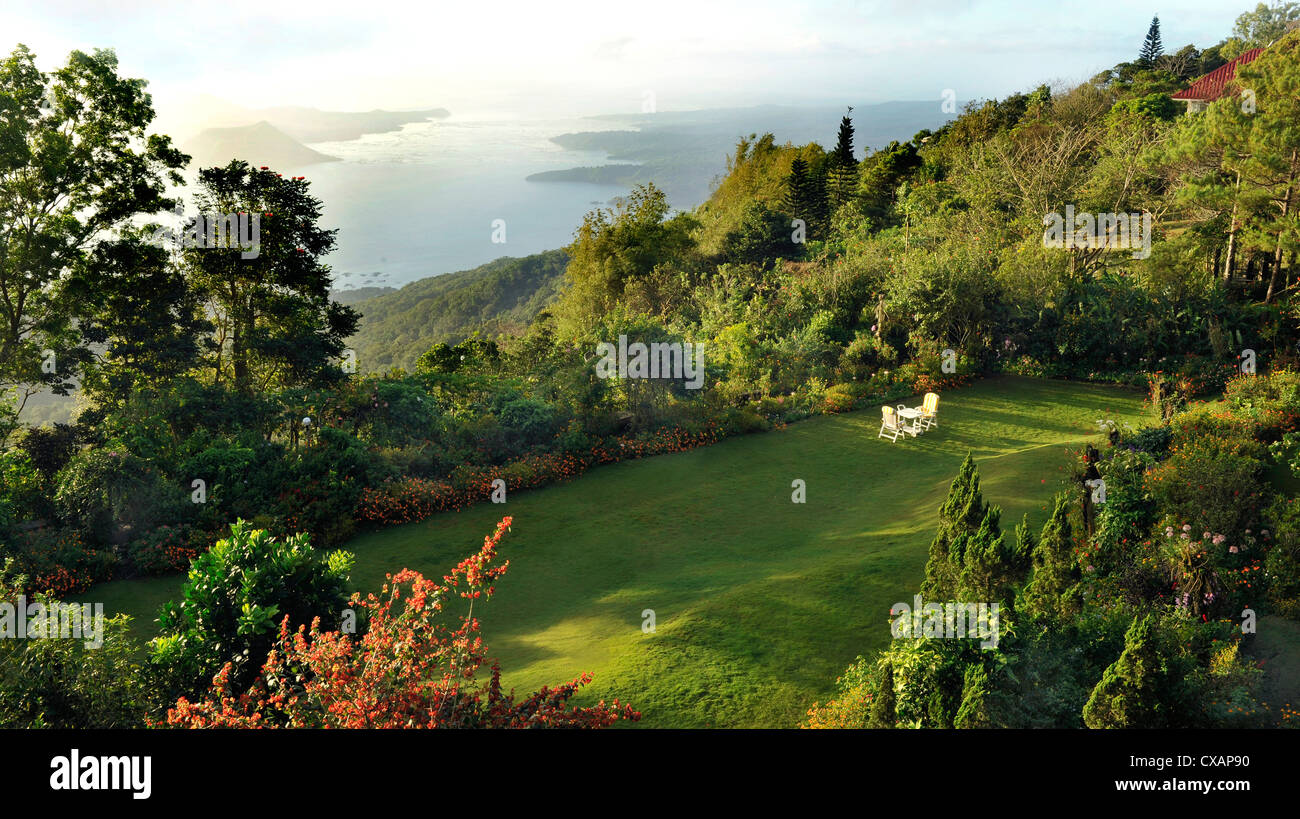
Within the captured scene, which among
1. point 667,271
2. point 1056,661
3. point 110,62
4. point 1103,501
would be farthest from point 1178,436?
point 667,271

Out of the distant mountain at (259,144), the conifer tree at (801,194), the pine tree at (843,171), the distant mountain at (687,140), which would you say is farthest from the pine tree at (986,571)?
the distant mountain at (259,144)

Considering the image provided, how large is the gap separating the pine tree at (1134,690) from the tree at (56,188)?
55.6ft

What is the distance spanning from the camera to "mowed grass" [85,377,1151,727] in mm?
7031

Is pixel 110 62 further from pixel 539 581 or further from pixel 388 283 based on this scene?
pixel 388 283

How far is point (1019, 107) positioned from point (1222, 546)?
128ft

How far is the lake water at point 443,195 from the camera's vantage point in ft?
275

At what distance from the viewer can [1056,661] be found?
5.87 m

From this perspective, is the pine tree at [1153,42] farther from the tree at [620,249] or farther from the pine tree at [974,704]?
the pine tree at [974,704]

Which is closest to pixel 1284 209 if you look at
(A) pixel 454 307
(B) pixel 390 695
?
(B) pixel 390 695

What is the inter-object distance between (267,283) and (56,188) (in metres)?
3.87

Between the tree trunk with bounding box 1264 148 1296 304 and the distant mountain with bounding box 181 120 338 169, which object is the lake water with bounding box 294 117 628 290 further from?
the tree trunk with bounding box 1264 148 1296 304

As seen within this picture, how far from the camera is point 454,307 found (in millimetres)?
67750

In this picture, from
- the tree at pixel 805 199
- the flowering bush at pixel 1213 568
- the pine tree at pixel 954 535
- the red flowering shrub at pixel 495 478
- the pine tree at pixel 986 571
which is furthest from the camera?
the tree at pixel 805 199

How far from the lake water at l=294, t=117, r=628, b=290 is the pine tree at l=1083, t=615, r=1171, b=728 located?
6645 centimetres
